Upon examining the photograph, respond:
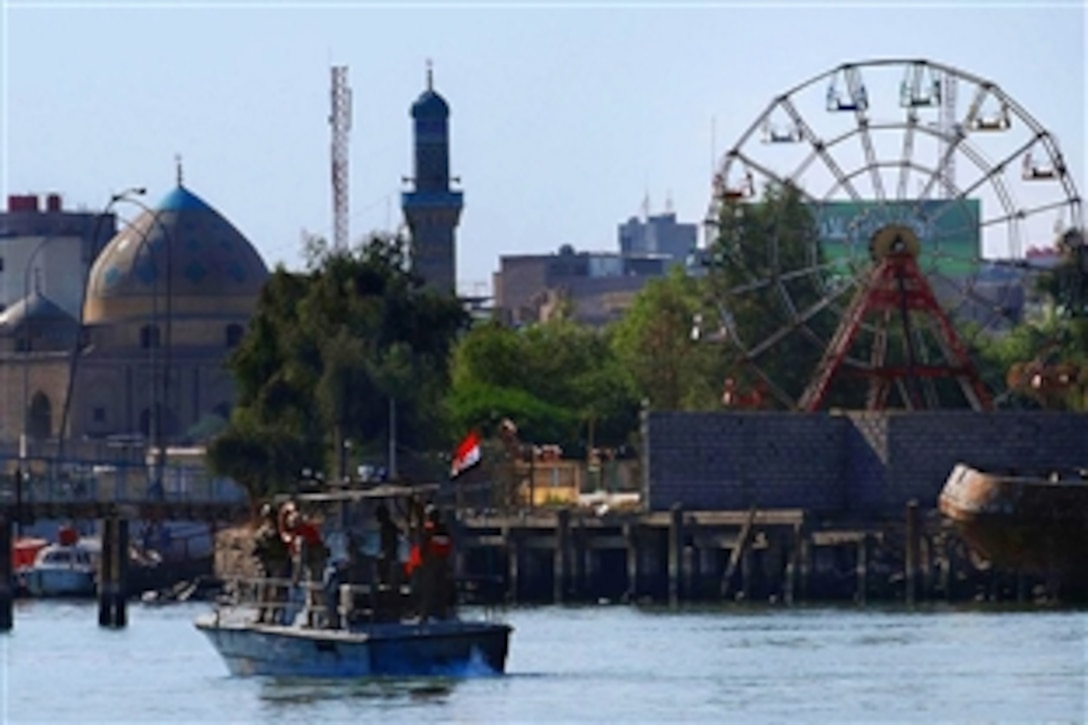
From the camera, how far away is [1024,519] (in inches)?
3664

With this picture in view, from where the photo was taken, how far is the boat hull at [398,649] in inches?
2645

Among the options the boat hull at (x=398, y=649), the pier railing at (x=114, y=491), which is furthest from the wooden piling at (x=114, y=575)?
the boat hull at (x=398, y=649)

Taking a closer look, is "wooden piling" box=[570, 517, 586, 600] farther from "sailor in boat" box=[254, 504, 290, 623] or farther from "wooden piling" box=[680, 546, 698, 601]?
"sailor in boat" box=[254, 504, 290, 623]

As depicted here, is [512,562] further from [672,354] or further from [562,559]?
[672,354]

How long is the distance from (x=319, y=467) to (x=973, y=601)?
2401 cm

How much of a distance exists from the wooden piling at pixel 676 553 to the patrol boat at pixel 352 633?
2620 centimetres

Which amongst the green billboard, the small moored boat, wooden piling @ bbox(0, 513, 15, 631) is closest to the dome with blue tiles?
the small moored boat

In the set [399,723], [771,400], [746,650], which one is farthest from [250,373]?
[399,723]

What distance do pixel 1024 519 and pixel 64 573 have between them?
36.3 meters

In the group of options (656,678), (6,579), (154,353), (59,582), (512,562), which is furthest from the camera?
(154,353)

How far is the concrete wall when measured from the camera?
101062 millimetres

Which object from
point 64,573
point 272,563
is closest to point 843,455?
point 64,573

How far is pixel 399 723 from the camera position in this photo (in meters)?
62.1

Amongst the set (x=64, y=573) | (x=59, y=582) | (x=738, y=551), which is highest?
(x=738, y=551)
